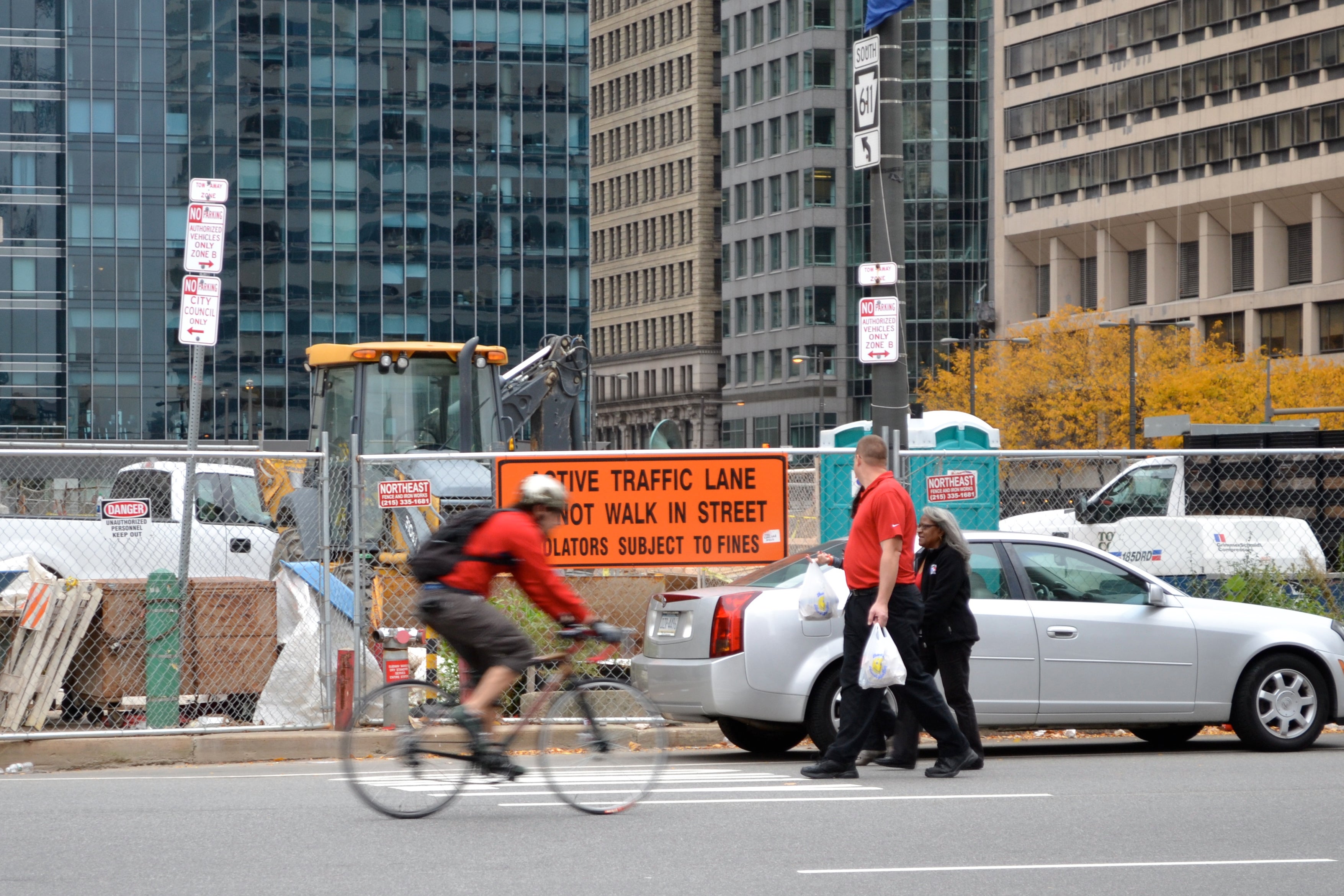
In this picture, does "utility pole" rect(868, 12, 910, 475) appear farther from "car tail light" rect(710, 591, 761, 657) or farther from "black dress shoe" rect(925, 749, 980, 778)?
"black dress shoe" rect(925, 749, 980, 778)

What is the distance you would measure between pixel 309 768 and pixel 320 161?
78467mm

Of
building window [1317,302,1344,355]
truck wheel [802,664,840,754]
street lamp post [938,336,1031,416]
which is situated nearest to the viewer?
truck wheel [802,664,840,754]

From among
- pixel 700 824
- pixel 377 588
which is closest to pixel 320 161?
pixel 377 588

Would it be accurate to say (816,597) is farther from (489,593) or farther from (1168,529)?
(1168,529)

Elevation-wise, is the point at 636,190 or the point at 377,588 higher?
the point at 636,190

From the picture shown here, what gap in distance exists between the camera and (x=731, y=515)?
567 inches

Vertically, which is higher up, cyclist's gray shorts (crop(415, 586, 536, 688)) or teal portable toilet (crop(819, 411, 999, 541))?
teal portable toilet (crop(819, 411, 999, 541))

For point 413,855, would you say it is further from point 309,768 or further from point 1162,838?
point 309,768

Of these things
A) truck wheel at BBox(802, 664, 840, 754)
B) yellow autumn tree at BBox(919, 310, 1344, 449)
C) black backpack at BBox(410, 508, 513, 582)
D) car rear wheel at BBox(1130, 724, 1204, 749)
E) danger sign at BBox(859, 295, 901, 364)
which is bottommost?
car rear wheel at BBox(1130, 724, 1204, 749)

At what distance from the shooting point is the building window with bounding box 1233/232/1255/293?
80000 mm

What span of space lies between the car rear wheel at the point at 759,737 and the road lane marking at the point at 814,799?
2453mm

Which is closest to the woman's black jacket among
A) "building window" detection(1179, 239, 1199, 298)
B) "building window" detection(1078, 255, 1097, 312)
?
"building window" detection(1179, 239, 1199, 298)

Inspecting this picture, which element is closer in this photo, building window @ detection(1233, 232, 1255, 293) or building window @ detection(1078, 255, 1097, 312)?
building window @ detection(1233, 232, 1255, 293)

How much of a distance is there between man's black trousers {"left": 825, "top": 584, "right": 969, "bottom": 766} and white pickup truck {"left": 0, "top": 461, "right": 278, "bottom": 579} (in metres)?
8.13
